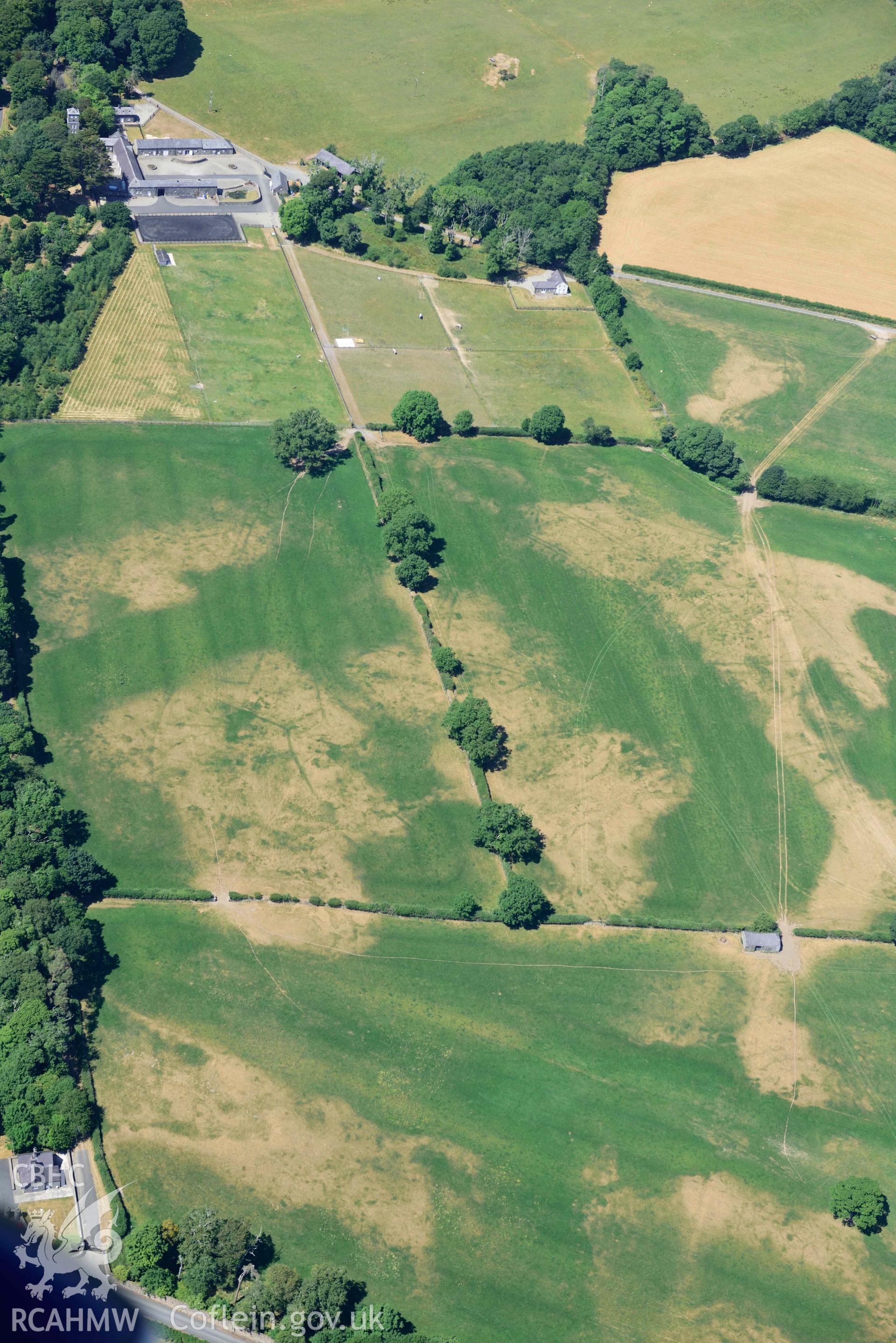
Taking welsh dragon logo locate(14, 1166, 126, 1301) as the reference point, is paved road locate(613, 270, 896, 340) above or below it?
above

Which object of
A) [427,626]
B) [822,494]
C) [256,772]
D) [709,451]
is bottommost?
[256,772]

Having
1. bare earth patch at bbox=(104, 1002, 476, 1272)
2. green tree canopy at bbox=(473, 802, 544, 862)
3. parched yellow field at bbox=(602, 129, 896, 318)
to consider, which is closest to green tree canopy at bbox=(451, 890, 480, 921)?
green tree canopy at bbox=(473, 802, 544, 862)

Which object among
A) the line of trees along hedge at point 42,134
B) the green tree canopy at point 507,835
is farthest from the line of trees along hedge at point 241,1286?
the line of trees along hedge at point 42,134

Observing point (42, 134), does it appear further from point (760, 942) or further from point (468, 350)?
point (760, 942)

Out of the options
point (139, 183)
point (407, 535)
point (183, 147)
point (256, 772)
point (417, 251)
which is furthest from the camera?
point (183, 147)

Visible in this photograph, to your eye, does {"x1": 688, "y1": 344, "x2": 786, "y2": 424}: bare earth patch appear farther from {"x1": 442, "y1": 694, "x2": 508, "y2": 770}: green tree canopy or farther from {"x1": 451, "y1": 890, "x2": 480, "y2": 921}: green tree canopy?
{"x1": 451, "y1": 890, "x2": 480, "y2": 921}: green tree canopy

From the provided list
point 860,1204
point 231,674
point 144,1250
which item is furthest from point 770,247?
point 144,1250
